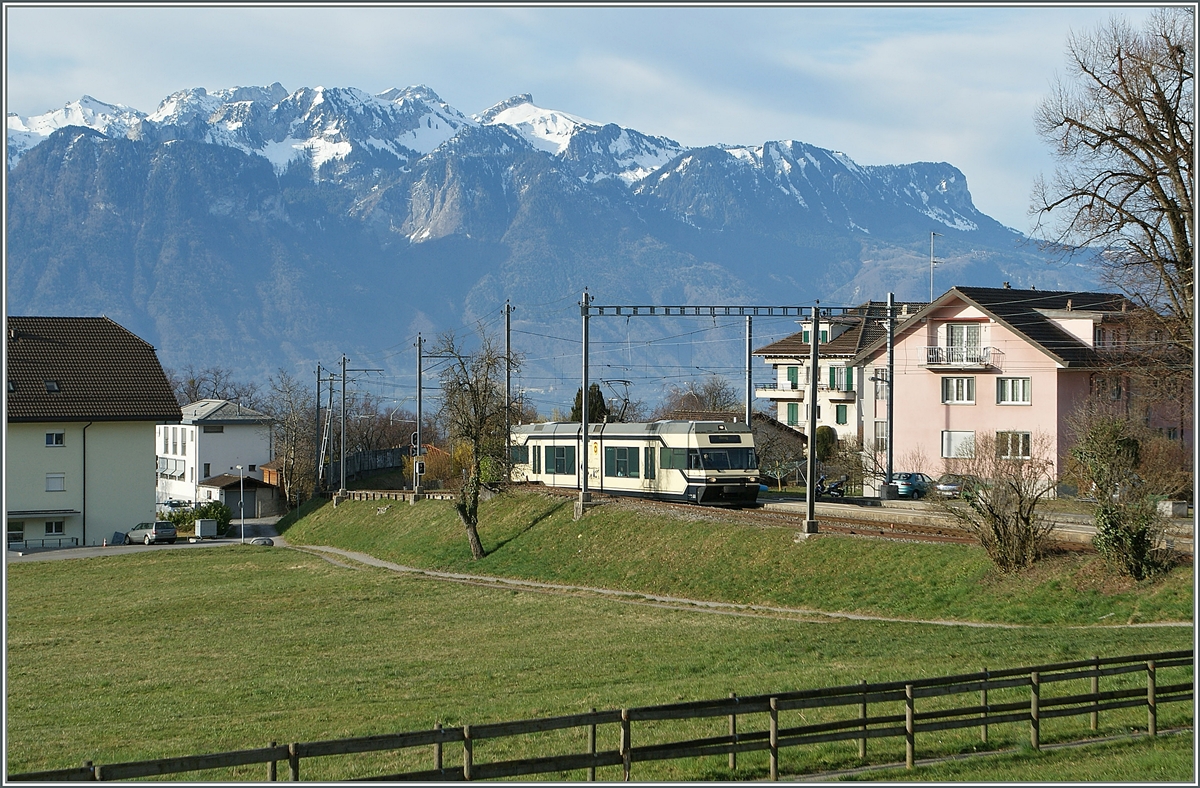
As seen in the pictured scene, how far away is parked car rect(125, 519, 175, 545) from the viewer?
193 ft

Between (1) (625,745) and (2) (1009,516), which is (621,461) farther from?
(1) (625,745)

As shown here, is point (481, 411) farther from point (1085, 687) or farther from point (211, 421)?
point (211, 421)

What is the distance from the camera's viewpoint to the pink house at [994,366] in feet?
177

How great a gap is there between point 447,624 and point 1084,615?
14923 mm

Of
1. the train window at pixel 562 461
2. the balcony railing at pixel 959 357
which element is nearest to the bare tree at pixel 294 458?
the train window at pixel 562 461

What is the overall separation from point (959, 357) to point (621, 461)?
22513mm

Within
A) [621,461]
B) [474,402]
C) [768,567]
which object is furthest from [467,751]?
[474,402]

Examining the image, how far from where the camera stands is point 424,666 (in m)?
23.1

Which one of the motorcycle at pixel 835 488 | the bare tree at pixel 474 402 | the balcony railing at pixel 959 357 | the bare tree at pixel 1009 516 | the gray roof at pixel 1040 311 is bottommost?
the motorcycle at pixel 835 488

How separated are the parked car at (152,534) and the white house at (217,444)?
2965 cm

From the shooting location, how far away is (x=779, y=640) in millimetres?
23469

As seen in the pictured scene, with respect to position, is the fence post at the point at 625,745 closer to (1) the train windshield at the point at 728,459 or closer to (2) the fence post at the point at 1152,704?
(2) the fence post at the point at 1152,704

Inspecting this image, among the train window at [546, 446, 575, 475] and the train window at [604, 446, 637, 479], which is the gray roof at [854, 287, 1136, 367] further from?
the train window at [604, 446, 637, 479]

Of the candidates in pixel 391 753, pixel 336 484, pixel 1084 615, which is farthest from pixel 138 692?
pixel 336 484
